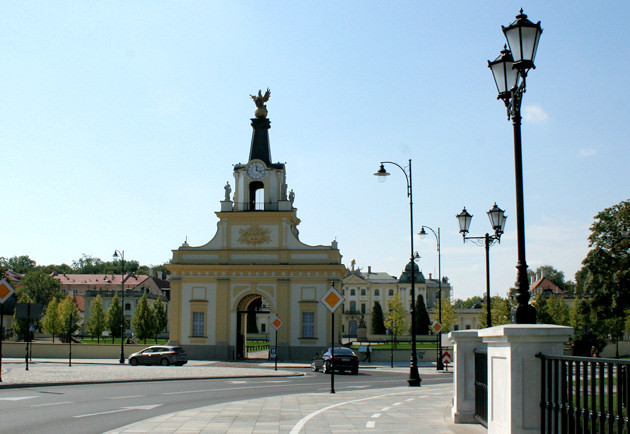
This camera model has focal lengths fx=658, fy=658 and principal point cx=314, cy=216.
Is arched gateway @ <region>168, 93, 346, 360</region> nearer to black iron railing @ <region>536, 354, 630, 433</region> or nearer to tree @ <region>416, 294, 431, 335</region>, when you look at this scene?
black iron railing @ <region>536, 354, 630, 433</region>

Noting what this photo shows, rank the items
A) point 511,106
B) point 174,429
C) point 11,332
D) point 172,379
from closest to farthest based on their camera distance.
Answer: point 511,106 → point 174,429 → point 172,379 → point 11,332

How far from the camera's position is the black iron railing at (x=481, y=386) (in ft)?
34.8

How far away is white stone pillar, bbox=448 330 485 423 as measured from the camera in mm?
12141

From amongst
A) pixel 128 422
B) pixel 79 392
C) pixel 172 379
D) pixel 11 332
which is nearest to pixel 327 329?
pixel 172 379

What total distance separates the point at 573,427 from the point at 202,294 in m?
46.9

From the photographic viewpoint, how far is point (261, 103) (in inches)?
2200

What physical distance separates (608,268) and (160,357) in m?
32.7

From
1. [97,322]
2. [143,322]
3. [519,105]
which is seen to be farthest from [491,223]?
[97,322]

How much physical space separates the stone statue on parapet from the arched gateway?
4.75 metres

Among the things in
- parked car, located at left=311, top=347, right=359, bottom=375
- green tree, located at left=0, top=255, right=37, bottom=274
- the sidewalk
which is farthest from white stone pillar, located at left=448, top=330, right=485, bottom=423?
green tree, located at left=0, top=255, right=37, bottom=274

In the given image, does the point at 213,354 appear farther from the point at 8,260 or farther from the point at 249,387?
the point at 8,260

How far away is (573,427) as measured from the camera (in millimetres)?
6805

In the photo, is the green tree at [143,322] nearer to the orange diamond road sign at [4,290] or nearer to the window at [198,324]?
the window at [198,324]

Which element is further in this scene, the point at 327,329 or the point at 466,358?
the point at 327,329
